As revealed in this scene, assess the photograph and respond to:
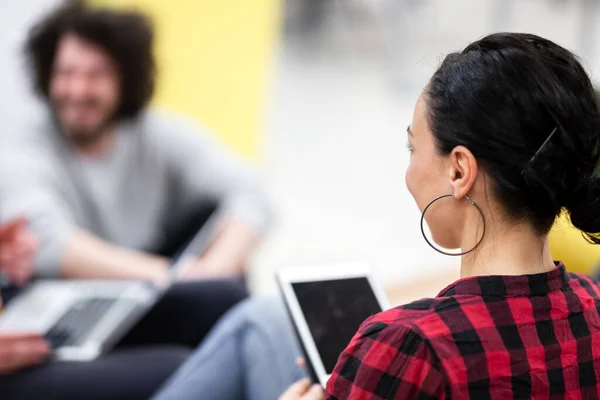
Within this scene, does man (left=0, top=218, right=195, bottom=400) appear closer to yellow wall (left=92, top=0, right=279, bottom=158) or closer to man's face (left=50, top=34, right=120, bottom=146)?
man's face (left=50, top=34, right=120, bottom=146)

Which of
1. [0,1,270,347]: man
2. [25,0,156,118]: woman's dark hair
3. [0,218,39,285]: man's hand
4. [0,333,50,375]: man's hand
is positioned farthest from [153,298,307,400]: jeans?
[25,0,156,118]: woman's dark hair

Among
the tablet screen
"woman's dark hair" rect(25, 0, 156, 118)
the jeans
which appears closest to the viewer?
the tablet screen

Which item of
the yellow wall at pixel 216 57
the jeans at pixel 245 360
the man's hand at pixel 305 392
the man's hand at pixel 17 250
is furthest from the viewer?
the yellow wall at pixel 216 57

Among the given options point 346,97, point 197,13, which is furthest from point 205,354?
point 346,97

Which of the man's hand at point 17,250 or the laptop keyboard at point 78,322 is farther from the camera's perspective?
the man's hand at point 17,250

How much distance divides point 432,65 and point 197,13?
1.52 metres

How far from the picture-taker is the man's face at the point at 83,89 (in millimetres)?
2178

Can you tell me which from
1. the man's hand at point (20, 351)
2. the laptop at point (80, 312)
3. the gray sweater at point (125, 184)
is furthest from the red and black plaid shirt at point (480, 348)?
the gray sweater at point (125, 184)

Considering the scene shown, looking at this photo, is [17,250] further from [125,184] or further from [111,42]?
[111,42]

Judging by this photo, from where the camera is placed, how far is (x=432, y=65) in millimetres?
913

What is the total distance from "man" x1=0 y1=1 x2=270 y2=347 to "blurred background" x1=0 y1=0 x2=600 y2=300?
6cm

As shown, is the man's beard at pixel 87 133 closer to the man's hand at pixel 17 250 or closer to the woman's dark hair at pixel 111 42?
the woman's dark hair at pixel 111 42

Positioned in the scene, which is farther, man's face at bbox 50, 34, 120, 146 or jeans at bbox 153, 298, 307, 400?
man's face at bbox 50, 34, 120, 146

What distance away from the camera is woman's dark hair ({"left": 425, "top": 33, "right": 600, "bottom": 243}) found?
0.76m
